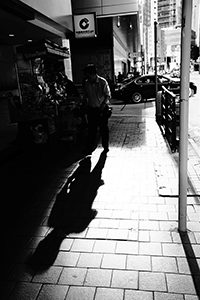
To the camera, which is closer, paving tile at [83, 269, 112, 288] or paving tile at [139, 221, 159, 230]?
paving tile at [83, 269, 112, 288]

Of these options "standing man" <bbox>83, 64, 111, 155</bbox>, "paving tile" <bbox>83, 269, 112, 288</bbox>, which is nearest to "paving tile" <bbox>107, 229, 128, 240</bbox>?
"paving tile" <bbox>83, 269, 112, 288</bbox>

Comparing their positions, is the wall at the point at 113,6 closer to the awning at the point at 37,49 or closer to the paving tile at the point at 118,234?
the awning at the point at 37,49

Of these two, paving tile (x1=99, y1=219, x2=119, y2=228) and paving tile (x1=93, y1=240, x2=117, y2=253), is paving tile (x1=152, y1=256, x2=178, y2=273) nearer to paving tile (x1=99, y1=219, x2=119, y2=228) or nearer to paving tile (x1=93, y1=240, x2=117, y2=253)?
paving tile (x1=93, y1=240, x2=117, y2=253)

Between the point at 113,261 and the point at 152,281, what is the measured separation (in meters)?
0.46

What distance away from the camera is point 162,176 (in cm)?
493

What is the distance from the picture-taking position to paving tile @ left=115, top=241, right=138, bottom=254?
9.93ft

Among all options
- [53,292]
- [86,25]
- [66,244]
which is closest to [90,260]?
[66,244]

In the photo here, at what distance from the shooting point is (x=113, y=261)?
2.89m

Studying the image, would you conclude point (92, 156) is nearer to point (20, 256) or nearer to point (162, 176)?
point (162, 176)

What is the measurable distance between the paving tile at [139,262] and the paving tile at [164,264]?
0.06 meters

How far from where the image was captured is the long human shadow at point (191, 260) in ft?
8.33

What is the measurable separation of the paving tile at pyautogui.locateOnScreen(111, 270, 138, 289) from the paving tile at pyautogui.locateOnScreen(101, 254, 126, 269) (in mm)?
79

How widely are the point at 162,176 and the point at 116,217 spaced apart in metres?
1.52

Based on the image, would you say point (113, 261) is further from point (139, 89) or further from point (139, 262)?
point (139, 89)
